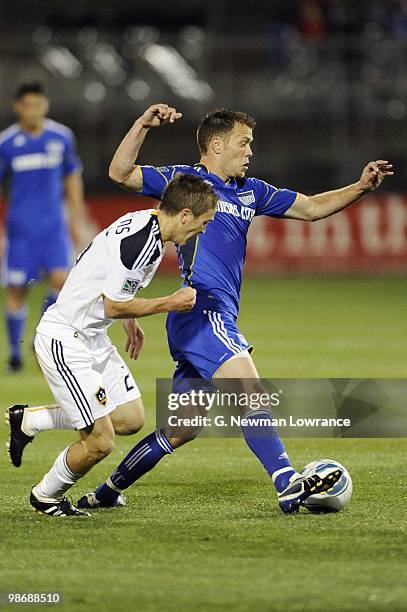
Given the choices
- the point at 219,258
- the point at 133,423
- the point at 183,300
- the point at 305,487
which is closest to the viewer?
the point at 183,300

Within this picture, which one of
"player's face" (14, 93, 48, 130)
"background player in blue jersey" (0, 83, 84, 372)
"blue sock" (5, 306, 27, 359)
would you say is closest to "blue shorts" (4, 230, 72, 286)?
"background player in blue jersey" (0, 83, 84, 372)

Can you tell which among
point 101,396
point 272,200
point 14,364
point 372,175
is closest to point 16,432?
point 101,396

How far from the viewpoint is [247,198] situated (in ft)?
23.1

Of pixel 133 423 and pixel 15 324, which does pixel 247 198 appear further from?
pixel 15 324

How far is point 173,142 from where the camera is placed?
23609mm

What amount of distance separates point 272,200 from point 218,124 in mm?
538

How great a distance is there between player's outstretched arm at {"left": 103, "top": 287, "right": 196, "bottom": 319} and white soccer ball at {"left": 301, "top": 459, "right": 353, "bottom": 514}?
1.04 m

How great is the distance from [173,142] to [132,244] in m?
17.7

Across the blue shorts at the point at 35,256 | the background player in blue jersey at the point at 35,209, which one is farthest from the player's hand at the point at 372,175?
the blue shorts at the point at 35,256

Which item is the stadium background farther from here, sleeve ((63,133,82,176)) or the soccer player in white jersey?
sleeve ((63,133,82,176))

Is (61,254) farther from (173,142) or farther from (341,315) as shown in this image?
(173,142)

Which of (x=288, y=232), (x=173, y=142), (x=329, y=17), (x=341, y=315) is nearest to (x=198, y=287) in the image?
(x=341, y=315)

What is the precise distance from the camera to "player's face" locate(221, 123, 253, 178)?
6.92m

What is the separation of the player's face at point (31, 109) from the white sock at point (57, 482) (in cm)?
642
